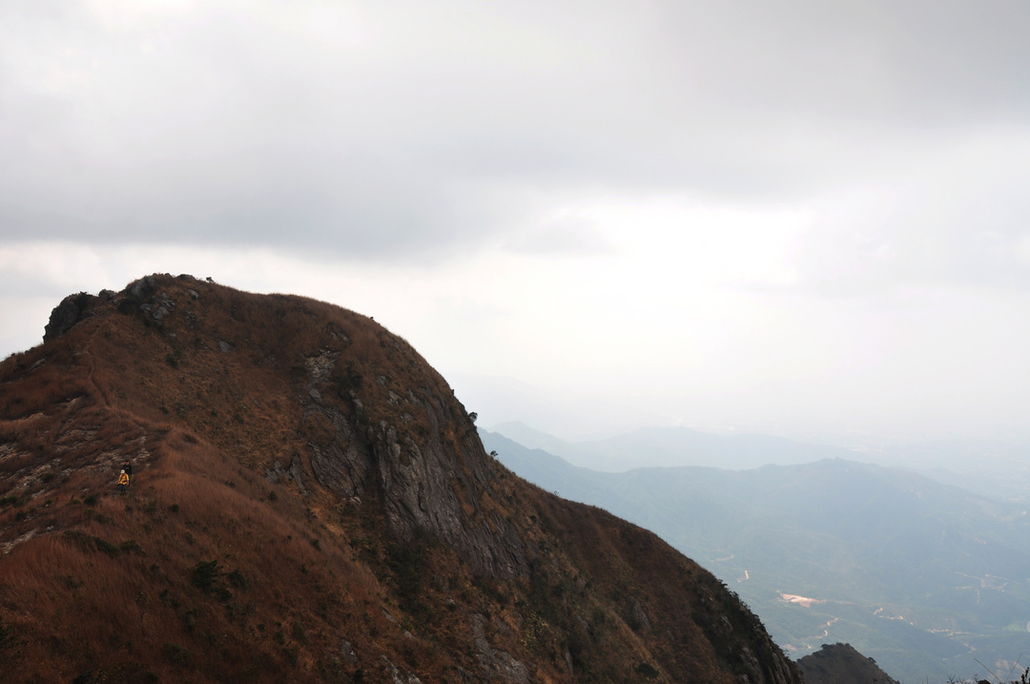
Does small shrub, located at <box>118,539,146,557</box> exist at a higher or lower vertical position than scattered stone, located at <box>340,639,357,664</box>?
higher

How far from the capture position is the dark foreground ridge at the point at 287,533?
20562 millimetres

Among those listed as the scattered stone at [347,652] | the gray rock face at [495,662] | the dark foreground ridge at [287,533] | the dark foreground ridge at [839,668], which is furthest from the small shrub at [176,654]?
the dark foreground ridge at [839,668]

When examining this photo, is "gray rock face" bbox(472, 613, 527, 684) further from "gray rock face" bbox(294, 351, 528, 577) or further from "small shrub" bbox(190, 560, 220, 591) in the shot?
"small shrub" bbox(190, 560, 220, 591)

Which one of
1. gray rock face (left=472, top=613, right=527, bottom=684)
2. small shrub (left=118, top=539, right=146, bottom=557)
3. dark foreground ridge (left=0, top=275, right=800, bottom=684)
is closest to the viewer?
dark foreground ridge (left=0, top=275, right=800, bottom=684)

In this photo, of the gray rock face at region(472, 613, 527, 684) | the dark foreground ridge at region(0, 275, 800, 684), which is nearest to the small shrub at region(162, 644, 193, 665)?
the dark foreground ridge at region(0, 275, 800, 684)

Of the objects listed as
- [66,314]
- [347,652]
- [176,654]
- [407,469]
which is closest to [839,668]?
[407,469]

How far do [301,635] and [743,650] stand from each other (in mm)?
58486

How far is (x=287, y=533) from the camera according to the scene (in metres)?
30.3

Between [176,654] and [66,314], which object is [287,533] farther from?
[66,314]

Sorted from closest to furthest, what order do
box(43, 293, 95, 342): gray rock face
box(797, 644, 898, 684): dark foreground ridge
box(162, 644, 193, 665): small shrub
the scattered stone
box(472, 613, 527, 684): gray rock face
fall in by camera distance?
→ box(162, 644, 193, 665): small shrub, the scattered stone, box(472, 613, 527, 684): gray rock face, box(43, 293, 95, 342): gray rock face, box(797, 644, 898, 684): dark foreground ridge

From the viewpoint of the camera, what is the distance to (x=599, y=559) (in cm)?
6788

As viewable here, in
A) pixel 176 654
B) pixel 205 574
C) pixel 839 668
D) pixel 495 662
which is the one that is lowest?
pixel 839 668

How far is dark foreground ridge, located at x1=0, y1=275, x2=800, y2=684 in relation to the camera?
20562mm

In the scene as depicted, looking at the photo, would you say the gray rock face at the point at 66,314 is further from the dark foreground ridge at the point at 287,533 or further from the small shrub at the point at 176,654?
the small shrub at the point at 176,654
